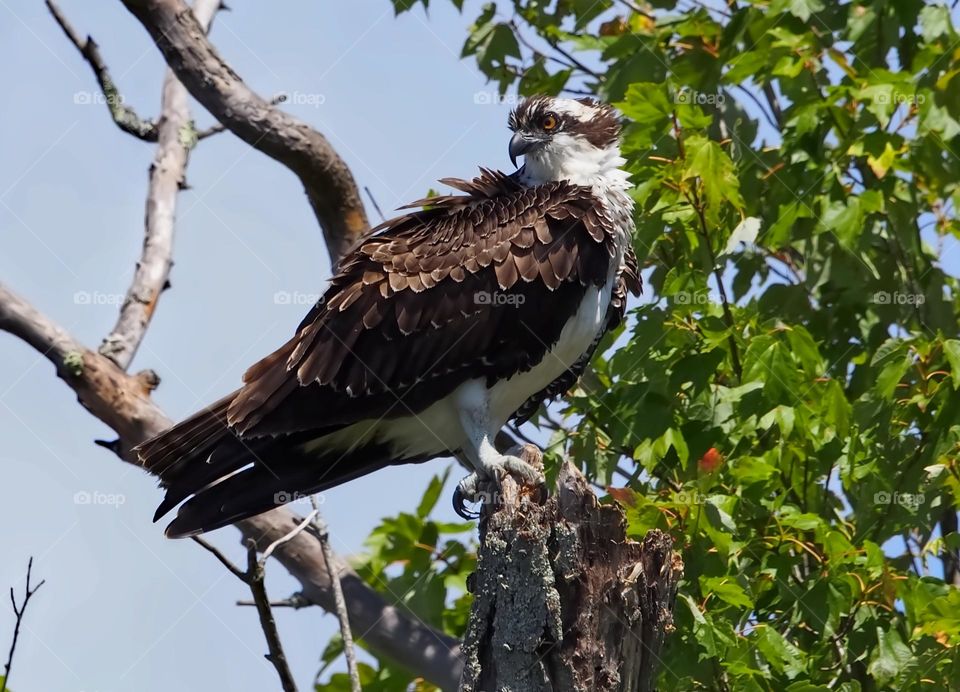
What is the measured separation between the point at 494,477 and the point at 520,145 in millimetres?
1979

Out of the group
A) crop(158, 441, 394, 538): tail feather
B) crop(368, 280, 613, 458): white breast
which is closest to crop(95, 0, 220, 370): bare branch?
crop(158, 441, 394, 538): tail feather

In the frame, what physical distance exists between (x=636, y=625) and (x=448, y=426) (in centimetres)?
233

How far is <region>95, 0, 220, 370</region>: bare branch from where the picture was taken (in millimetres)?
8508

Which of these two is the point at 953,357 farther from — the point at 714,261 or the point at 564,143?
Result: the point at 564,143

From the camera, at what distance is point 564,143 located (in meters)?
6.94

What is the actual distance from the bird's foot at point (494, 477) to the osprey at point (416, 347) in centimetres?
4

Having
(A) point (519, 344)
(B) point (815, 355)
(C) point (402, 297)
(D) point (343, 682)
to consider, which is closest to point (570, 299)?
(A) point (519, 344)

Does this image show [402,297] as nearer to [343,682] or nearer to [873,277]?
[343,682]

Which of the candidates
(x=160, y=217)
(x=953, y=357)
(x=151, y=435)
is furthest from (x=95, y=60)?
(x=953, y=357)

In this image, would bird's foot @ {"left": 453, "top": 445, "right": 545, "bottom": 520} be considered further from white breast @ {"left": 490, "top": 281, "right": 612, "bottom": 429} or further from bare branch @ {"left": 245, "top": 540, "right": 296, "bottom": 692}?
bare branch @ {"left": 245, "top": 540, "right": 296, "bottom": 692}

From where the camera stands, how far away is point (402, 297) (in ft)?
20.8

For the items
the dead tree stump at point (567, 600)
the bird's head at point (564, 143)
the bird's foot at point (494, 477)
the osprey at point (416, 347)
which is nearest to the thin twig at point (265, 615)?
the dead tree stump at point (567, 600)

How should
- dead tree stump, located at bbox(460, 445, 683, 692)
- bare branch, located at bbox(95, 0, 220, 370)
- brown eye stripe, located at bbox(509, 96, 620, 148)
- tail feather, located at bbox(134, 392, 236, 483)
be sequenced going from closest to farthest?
dead tree stump, located at bbox(460, 445, 683, 692)
tail feather, located at bbox(134, 392, 236, 483)
brown eye stripe, located at bbox(509, 96, 620, 148)
bare branch, located at bbox(95, 0, 220, 370)

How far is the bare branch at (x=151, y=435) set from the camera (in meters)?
7.83
